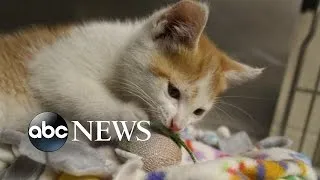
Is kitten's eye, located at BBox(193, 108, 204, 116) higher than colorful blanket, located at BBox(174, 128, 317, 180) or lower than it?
higher

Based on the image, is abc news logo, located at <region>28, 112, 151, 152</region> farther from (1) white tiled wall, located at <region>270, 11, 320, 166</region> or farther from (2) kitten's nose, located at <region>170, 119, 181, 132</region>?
(1) white tiled wall, located at <region>270, 11, 320, 166</region>

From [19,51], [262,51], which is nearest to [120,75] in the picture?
A: [19,51]

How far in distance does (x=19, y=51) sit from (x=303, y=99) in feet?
2.38

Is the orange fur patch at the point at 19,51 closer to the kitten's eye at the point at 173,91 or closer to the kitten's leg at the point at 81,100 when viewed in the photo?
the kitten's leg at the point at 81,100

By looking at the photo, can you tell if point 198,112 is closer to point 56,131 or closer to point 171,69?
point 171,69

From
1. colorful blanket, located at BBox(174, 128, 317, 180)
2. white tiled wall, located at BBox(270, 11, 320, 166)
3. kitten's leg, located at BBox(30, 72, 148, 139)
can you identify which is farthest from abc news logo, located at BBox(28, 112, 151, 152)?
white tiled wall, located at BBox(270, 11, 320, 166)

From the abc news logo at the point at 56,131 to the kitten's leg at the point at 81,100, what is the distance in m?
0.01

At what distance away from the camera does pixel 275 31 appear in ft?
3.74

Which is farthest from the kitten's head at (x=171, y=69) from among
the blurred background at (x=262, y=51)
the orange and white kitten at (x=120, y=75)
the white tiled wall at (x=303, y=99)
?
the white tiled wall at (x=303, y=99)

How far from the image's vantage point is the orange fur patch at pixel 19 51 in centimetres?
79

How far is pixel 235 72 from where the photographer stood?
895 mm

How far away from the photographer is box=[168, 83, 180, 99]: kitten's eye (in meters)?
0.76

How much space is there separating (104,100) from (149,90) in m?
0.08

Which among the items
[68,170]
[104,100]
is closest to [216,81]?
[104,100]
